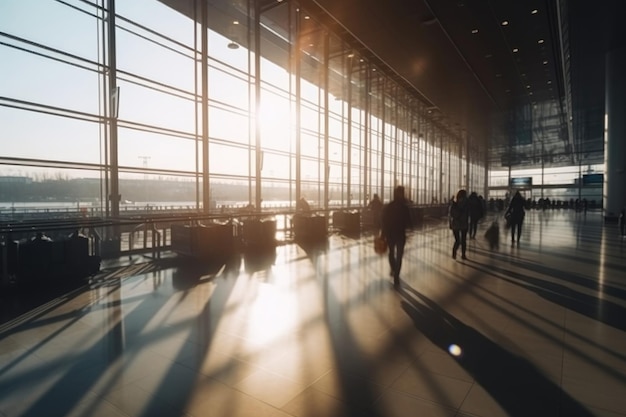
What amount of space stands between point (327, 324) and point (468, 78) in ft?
59.3

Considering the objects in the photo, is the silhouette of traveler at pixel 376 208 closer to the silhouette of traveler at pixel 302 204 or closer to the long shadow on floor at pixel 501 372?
the silhouette of traveler at pixel 302 204

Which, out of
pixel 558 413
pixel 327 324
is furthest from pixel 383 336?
pixel 558 413

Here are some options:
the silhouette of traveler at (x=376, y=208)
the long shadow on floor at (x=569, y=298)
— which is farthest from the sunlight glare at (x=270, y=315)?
the silhouette of traveler at (x=376, y=208)

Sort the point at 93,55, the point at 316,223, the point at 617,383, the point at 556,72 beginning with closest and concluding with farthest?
1. the point at 617,383
2. the point at 93,55
3. the point at 316,223
4. the point at 556,72

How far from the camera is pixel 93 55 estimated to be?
33.0ft

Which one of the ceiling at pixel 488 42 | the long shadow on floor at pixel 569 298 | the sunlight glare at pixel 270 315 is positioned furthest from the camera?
the ceiling at pixel 488 42

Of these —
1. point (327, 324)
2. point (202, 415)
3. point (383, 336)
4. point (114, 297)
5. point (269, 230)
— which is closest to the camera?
point (202, 415)

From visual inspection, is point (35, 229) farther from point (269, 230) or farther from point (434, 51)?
point (434, 51)

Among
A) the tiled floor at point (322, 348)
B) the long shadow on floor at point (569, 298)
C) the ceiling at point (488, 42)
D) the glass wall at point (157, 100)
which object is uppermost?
the ceiling at point (488, 42)

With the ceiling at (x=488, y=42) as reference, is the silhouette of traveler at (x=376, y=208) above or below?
below

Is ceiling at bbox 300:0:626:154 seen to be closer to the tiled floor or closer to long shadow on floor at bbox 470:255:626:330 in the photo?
long shadow on floor at bbox 470:255:626:330

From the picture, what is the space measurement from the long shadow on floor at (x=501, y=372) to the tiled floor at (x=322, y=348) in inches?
0.6

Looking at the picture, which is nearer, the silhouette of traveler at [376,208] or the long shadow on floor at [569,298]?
the long shadow on floor at [569,298]

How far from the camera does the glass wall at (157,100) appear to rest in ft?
29.4
